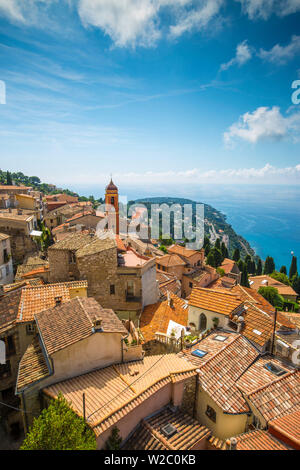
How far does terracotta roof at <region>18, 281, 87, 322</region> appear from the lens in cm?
1374

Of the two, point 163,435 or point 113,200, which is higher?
point 113,200

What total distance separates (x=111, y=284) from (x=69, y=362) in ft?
31.0

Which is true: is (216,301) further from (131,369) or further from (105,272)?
(105,272)

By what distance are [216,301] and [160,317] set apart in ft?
16.0

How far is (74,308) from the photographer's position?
1267 centimetres

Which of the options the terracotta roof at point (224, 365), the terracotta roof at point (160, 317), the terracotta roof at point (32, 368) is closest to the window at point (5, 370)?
the terracotta roof at point (32, 368)

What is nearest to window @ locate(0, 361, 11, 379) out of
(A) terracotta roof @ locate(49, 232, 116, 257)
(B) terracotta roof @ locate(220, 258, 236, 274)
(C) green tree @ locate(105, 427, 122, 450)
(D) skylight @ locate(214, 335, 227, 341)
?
(C) green tree @ locate(105, 427, 122, 450)

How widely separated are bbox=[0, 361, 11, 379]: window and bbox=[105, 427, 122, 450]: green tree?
7723mm

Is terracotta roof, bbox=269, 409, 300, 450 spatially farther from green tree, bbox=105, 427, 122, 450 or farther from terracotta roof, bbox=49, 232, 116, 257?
terracotta roof, bbox=49, 232, 116, 257

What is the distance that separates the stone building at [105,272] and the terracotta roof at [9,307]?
→ 4.98 metres

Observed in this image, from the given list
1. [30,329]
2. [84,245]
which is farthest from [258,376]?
[84,245]

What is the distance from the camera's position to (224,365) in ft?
40.5

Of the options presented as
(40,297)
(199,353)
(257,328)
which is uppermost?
(40,297)

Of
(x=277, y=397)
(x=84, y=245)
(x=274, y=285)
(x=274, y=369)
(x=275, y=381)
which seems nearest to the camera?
(x=277, y=397)
